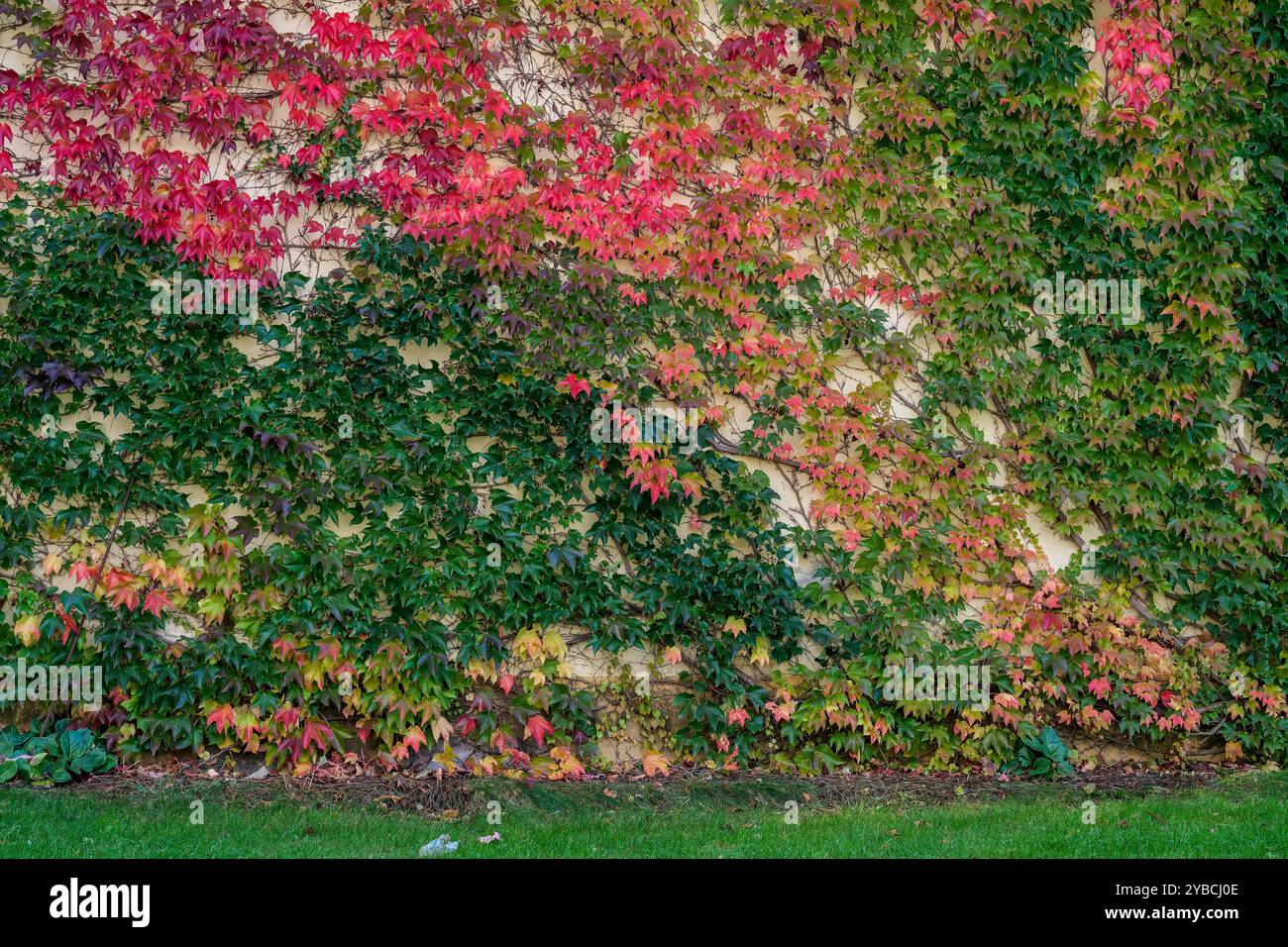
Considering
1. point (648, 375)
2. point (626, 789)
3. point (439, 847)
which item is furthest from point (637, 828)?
point (648, 375)

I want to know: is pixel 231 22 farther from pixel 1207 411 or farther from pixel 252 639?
pixel 1207 411

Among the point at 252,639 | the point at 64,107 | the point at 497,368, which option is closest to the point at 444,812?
the point at 252,639

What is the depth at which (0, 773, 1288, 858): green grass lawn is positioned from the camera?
4.32 metres

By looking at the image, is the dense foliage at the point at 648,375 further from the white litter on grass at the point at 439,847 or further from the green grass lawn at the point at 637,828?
the white litter on grass at the point at 439,847

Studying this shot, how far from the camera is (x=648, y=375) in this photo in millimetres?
5762

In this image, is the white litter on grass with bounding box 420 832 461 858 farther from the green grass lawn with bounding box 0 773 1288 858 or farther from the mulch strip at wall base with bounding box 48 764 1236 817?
the mulch strip at wall base with bounding box 48 764 1236 817

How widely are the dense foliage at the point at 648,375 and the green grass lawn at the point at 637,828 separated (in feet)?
1.83

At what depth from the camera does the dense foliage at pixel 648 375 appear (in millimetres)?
5402

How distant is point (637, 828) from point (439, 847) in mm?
954

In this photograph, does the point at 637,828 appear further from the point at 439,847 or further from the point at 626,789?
the point at 439,847

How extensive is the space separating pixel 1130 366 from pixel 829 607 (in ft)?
7.87

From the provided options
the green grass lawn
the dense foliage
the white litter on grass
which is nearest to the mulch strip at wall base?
the green grass lawn

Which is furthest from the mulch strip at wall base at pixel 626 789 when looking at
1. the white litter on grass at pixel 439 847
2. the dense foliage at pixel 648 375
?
the white litter on grass at pixel 439 847

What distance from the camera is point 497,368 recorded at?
563cm
